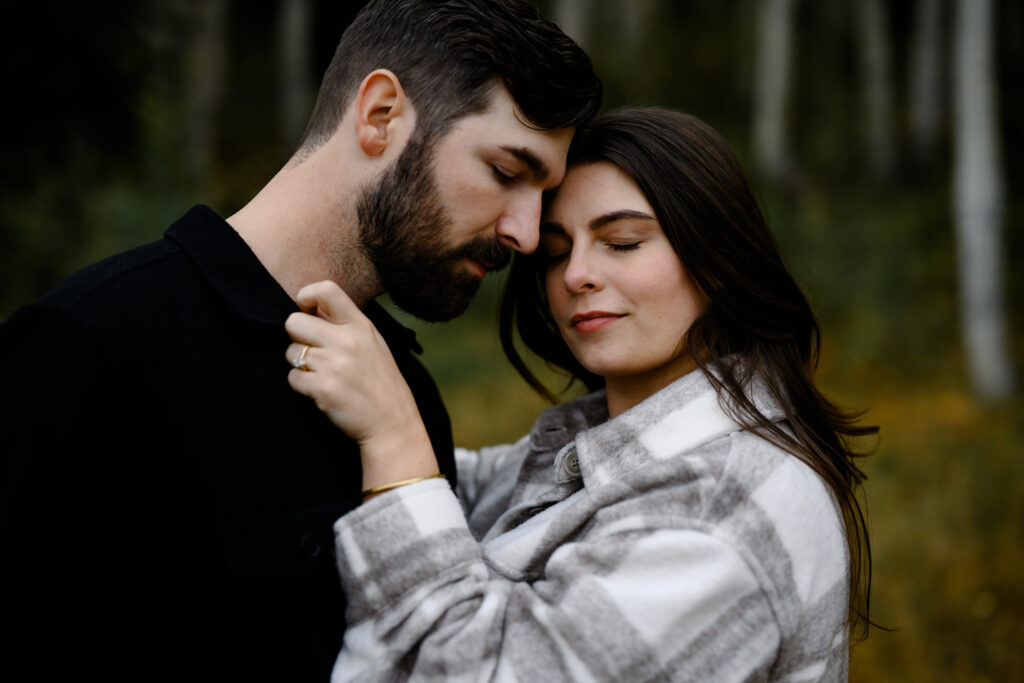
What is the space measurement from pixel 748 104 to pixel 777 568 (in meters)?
15.5

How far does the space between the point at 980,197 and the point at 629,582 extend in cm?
831

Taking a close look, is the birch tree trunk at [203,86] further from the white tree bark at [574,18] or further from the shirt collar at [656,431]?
the shirt collar at [656,431]

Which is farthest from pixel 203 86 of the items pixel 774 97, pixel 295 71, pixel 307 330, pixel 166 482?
pixel 166 482

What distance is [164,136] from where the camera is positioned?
26.9 ft

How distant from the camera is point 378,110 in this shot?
6.35 ft

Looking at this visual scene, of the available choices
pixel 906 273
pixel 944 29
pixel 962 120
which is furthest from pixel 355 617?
pixel 944 29

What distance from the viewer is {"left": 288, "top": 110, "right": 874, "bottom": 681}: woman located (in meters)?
1.55

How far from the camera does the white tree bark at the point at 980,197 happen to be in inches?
319

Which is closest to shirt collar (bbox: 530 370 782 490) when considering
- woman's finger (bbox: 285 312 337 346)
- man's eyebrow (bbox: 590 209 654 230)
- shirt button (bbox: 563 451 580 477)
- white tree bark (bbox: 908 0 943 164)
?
shirt button (bbox: 563 451 580 477)

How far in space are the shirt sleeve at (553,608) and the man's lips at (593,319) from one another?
602mm

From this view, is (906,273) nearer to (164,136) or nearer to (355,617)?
(164,136)

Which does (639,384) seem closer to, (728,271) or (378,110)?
(728,271)

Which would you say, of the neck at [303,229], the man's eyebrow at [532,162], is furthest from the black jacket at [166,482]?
the man's eyebrow at [532,162]

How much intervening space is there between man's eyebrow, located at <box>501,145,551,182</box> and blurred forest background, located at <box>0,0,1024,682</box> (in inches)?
46.4
